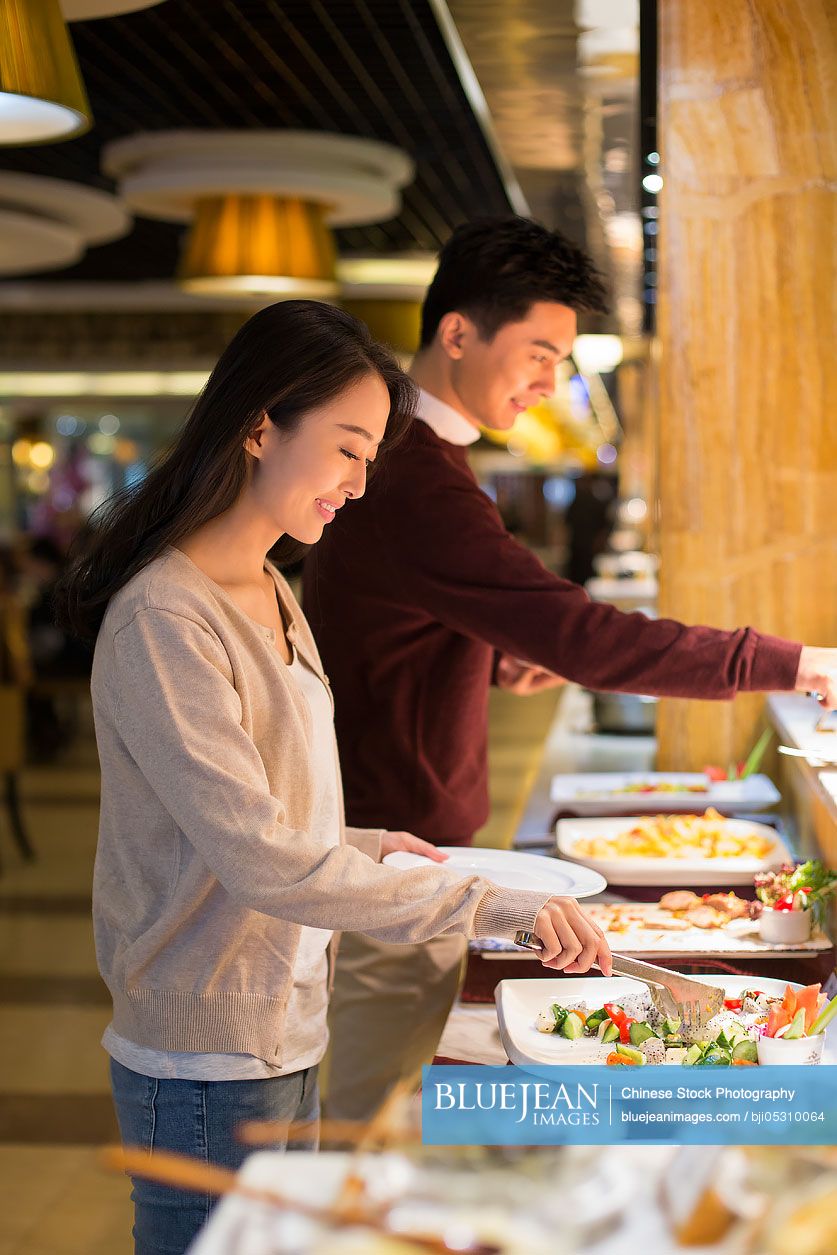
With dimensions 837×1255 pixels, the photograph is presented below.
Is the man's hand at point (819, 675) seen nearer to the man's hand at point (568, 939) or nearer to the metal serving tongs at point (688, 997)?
the metal serving tongs at point (688, 997)

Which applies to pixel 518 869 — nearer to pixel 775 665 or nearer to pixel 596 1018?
pixel 596 1018

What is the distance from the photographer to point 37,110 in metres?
3.60

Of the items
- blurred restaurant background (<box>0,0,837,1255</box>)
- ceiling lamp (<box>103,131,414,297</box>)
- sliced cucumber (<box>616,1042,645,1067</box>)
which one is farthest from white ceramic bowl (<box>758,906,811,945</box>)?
ceiling lamp (<box>103,131,414,297</box>)

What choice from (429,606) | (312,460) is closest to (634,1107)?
(312,460)

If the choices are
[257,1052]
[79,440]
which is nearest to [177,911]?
[257,1052]

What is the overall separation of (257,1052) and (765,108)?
237 cm

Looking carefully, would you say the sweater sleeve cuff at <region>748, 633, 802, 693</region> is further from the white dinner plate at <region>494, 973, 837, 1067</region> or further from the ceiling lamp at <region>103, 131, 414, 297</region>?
the ceiling lamp at <region>103, 131, 414, 297</region>

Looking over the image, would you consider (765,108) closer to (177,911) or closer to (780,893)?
(780,893)

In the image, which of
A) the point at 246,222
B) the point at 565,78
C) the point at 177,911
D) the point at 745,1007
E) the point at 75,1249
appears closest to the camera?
the point at 177,911

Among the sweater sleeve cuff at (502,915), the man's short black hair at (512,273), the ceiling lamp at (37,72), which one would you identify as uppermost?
the ceiling lamp at (37,72)

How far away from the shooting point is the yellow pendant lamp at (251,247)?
325 inches

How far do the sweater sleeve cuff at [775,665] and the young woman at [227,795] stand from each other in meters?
0.78

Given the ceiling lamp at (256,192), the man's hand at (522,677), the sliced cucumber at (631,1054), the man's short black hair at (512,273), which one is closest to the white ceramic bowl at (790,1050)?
the sliced cucumber at (631,1054)

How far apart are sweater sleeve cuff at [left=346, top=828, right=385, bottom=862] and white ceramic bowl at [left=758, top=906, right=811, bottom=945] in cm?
58
